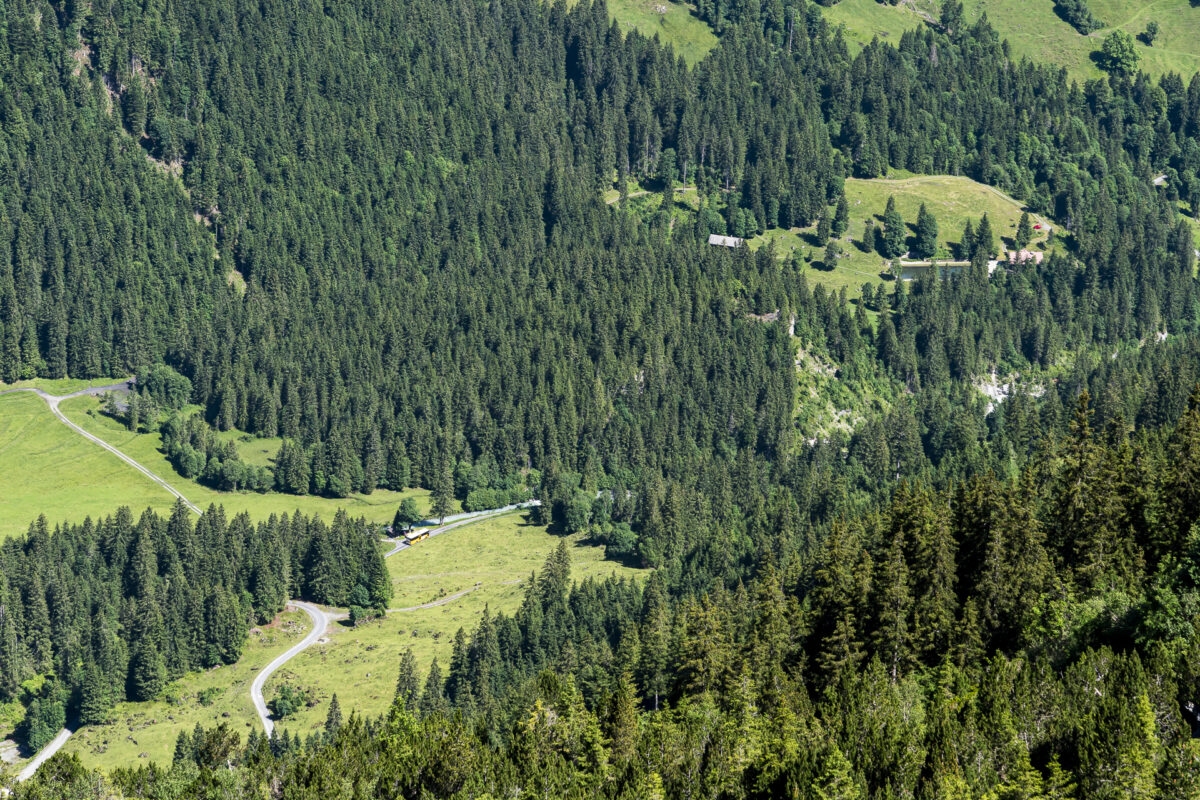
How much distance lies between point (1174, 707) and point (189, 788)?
79.6 metres

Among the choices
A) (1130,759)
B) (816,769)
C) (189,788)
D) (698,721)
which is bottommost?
(189,788)

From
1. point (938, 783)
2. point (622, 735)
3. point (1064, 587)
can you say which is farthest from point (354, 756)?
point (1064, 587)

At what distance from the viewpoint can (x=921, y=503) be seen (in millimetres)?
141625

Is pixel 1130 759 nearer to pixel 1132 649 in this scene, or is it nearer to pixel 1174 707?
pixel 1174 707

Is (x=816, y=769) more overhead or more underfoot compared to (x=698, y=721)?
more overhead

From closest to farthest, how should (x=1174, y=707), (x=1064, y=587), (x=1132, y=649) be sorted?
(x=1174, y=707) < (x=1132, y=649) < (x=1064, y=587)

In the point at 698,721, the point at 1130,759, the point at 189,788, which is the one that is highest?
the point at 1130,759

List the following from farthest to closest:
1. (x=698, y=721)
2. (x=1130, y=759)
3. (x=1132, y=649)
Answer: (x=698, y=721) < (x=1132, y=649) < (x=1130, y=759)

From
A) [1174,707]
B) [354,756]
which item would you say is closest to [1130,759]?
[1174,707]

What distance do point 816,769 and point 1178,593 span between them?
36792 mm

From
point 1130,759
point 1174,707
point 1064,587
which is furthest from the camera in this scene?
point 1064,587

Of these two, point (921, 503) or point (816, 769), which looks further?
point (921, 503)

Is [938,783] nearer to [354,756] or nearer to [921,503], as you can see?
[921,503]

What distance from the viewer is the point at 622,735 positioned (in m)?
126
